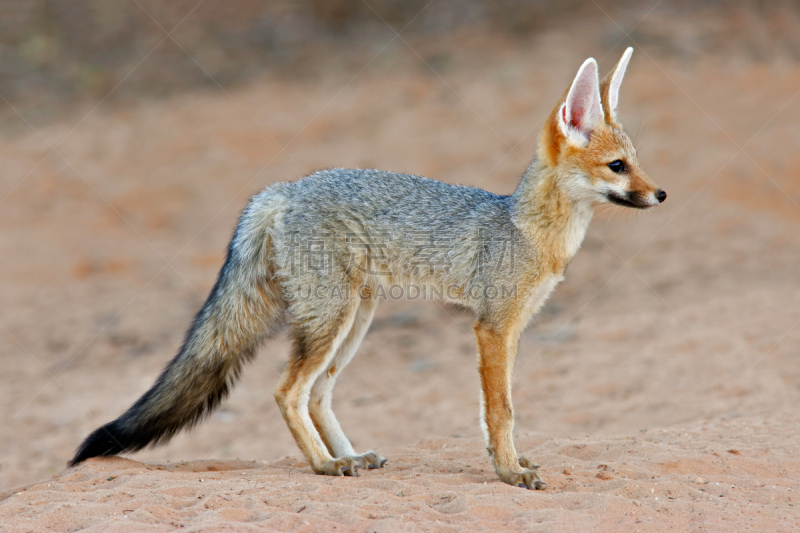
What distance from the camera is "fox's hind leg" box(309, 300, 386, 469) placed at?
5137mm

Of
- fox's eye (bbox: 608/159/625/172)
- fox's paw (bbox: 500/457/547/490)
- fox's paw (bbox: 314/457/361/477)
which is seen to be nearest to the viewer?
fox's paw (bbox: 500/457/547/490)

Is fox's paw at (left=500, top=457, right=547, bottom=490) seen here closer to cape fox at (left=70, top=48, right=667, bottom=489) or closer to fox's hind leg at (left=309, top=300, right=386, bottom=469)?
cape fox at (left=70, top=48, right=667, bottom=489)

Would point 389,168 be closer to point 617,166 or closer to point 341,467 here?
point 617,166

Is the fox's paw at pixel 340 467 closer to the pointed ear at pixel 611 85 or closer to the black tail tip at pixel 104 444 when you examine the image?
the black tail tip at pixel 104 444

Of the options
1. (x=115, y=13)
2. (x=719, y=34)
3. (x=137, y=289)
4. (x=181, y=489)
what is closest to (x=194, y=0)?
(x=115, y=13)

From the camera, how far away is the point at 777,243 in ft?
34.0

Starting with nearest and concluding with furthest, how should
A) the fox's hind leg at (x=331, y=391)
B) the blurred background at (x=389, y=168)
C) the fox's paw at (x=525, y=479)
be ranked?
the fox's paw at (x=525, y=479), the fox's hind leg at (x=331, y=391), the blurred background at (x=389, y=168)

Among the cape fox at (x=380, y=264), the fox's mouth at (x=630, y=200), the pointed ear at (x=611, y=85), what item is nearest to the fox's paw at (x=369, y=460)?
the cape fox at (x=380, y=264)

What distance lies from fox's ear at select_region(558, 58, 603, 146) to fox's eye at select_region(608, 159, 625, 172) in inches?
8.1

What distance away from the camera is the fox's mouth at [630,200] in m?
4.46

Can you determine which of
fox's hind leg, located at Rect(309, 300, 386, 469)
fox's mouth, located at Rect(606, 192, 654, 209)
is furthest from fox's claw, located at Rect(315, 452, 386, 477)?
fox's mouth, located at Rect(606, 192, 654, 209)

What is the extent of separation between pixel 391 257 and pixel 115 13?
14.4 m

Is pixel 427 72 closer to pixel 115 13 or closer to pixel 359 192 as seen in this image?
pixel 115 13

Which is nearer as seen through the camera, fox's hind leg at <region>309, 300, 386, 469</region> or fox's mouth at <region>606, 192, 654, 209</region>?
fox's mouth at <region>606, 192, 654, 209</region>
